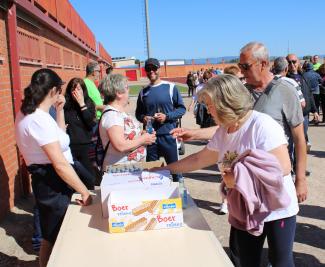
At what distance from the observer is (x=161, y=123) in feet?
15.6

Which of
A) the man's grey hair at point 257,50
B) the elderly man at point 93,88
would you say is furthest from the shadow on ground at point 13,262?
the elderly man at point 93,88

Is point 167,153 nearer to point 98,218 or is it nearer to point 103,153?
point 103,153

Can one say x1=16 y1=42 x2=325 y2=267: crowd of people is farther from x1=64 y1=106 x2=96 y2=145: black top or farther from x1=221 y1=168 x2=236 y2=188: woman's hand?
x1=64 y1=106 x2=96 y2=145: black top

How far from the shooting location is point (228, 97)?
6.82 ft

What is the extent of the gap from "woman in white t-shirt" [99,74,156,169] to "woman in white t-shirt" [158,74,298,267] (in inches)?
37.0

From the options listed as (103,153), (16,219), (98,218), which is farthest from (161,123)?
(98,218)

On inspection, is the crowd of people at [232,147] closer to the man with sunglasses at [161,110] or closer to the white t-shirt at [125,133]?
the white t-shirt at [125,133]

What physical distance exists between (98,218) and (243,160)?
0.97m

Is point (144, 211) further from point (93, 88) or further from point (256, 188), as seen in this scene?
point (93, 88)

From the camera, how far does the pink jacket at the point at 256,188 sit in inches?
74.2

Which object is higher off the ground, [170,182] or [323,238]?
[170,182]

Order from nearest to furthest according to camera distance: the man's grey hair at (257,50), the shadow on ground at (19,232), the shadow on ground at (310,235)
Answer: the man's grey hair at (257,50), the shadow on ground at (19,232), the shadow on ground at (310,235)

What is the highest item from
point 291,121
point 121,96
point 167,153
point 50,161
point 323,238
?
point 121,96

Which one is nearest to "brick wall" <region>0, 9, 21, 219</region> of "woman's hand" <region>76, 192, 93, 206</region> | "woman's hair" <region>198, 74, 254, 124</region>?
"woman's hand" <region>76, 192, 93, 206</region>
